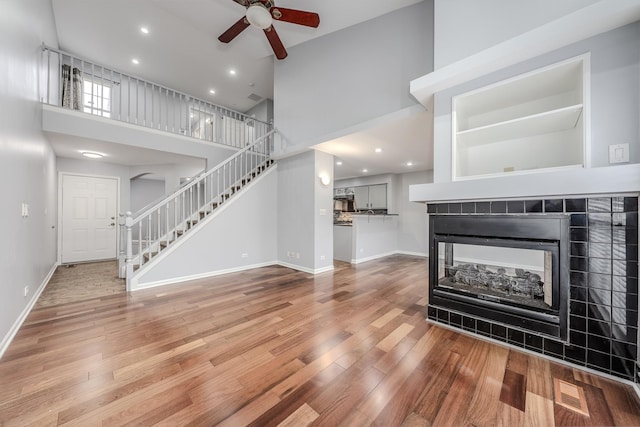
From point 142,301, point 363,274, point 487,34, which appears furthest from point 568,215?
point 142,301

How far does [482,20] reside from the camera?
6.97 feet

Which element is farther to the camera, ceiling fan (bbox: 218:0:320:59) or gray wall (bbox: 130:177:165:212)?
gray wall (bbox: 130:177:165:212)

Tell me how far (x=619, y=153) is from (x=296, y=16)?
11.6ft

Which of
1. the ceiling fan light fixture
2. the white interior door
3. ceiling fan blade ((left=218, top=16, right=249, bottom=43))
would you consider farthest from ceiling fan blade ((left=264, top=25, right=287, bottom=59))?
the white interior door

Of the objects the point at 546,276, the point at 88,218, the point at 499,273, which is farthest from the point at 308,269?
the point at 88,218

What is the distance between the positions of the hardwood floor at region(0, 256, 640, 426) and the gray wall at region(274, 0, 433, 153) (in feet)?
9.52

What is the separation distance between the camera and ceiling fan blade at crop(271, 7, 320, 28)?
303cm

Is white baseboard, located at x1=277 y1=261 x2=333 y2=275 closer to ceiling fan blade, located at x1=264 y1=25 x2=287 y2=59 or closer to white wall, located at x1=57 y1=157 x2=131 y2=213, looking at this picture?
ceiling fan blade, located at x1=264 y1=25 x2=287 y2=59

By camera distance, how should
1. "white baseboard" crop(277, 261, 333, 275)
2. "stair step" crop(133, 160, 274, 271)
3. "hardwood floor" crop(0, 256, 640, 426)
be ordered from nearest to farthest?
"hardwood floor" crop(0, 256, 640, 426)
"stair step" crop(133, 160, 274, 271)
"white baseboard" crop(277, 261, 333, 275)

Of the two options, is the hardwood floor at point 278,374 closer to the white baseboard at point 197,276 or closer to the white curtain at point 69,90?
the white baseboard at point 197,276

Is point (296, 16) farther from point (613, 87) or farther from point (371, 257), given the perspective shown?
point (371, 257)

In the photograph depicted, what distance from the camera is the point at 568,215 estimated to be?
5.86 ft

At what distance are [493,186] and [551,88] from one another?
1.02m

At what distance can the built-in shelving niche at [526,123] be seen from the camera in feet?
6.10
